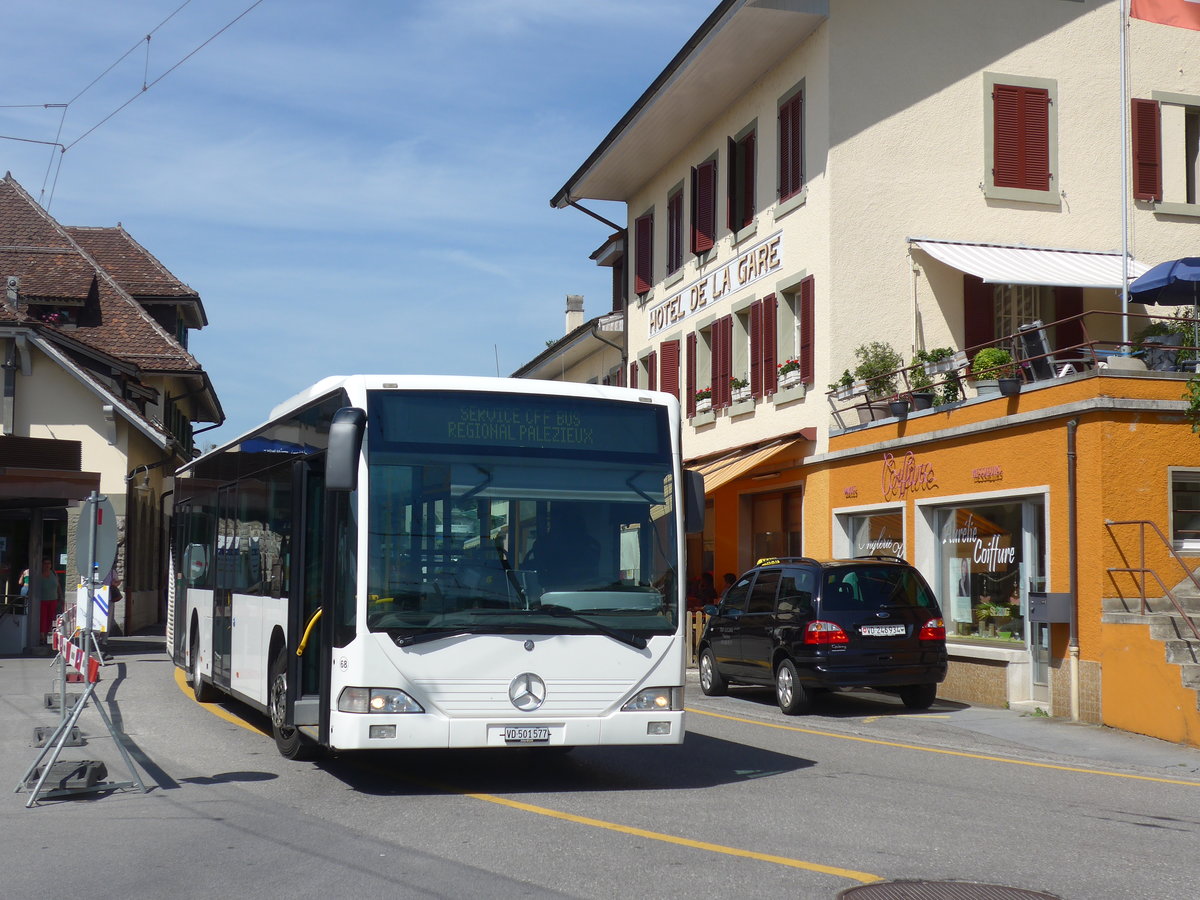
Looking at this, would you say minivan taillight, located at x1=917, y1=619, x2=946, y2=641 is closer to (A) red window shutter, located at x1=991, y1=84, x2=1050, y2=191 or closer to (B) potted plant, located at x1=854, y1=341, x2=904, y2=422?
(B) potted plant, located at x1=854, y1=341, x2=904, y2=422

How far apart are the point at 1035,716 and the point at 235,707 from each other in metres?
9.19

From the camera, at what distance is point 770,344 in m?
25.8

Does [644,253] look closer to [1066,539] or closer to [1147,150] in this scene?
[1147,150]

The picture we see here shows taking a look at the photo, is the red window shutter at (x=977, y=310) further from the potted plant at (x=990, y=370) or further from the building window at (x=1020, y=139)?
the potted plant at (x=990, y=370)

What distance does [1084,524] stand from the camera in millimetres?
17000

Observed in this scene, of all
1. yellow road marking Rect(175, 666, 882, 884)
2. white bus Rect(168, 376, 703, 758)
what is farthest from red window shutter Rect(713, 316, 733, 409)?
yellow road marking Rect(175, 666, 882, 884)

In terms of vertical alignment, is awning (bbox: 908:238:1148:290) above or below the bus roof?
above

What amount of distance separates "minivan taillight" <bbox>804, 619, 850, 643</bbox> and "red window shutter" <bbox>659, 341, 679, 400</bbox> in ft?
47.7

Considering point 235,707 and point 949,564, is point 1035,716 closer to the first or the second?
point 949,564

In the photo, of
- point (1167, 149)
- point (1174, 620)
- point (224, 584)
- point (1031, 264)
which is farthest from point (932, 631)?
point (1167, 149)

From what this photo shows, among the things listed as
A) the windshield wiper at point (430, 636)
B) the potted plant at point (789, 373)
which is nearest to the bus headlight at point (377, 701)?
the windshield wiper at point (430, 636)

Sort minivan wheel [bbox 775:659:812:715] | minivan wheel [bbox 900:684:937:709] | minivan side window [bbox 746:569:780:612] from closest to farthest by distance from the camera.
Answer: minivan wheel [bbox 775:659:812:715] < minivan wheel [bbox 900:684:937:709] < minivan side window [bbox 746:569:780:612]

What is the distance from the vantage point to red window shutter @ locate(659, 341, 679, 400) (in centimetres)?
3125

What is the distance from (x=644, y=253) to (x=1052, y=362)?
1581 cm
